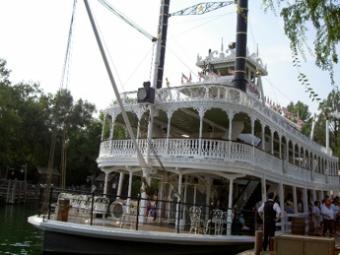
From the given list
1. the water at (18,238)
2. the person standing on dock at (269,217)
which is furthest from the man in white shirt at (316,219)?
the water at (18,238)

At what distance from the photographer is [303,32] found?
6953 millimetres

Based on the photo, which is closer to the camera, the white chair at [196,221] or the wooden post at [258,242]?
the wooden post at [258,242]

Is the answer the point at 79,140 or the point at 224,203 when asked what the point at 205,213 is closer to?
the point at 224,203

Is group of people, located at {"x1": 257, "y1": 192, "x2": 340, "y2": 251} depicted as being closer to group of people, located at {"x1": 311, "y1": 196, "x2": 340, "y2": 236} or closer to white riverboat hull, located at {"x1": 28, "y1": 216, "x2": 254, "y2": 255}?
group of people, located at {"x1": 311, "y1": 196, "x2": 340, "y2": 236}

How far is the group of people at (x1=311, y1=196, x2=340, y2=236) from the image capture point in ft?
59.5

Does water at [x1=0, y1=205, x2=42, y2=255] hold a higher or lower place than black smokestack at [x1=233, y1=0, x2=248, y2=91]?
lower

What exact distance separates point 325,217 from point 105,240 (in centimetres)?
998

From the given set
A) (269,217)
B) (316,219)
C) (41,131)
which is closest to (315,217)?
(316,219)

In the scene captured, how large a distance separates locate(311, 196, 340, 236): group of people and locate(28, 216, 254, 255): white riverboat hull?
6845 millimetres

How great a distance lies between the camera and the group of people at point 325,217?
1814 centimetres

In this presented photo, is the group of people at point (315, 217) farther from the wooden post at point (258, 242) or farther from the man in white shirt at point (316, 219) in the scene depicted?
the wooden post at point (258, 242)

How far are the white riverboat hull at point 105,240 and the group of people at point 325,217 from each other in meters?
6.84

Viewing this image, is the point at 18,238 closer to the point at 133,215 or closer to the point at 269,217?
the point at 133,215

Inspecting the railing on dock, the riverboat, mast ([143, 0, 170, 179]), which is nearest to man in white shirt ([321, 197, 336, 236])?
the riverboat
